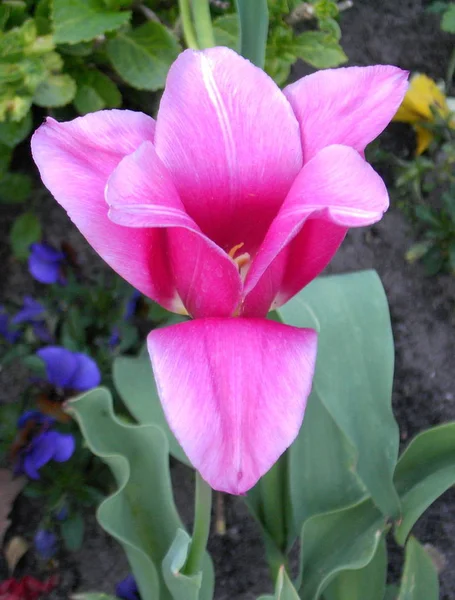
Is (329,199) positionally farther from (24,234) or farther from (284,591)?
(24,234)

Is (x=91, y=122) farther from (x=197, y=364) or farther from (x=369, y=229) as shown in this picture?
(x=369, y=229)

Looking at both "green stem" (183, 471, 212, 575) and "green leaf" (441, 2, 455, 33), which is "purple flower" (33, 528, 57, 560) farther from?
"green leaf" (441, 2, 455, 33)

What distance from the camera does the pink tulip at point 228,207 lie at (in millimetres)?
360

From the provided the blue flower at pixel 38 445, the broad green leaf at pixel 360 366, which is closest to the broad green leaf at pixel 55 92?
the blue flower at pixel 38 445

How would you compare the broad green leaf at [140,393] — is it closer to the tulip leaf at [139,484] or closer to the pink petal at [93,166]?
the tulip leaf at [139,484]

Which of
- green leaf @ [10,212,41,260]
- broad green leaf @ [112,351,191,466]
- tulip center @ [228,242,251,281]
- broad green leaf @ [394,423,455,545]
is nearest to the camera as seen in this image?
tulip center @ [228,242,251,281]

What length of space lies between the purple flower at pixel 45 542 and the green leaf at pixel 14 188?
0.64m

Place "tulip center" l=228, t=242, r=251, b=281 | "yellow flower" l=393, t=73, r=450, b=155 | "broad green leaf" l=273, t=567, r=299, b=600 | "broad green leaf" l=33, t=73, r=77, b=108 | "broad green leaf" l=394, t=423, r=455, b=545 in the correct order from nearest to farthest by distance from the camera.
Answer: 1. "tulip center" l=228, t=242, r=251, b=281
2. "broad green leaf" l=273, t=567, r=299, b=600
3. "broad green leaf" l=394, t=423, r=455, b=545
4. "broad green leaf" l=33, t=73, r=77, b=108
5. "yellow flower" l=393, t=73, r=450, b=155

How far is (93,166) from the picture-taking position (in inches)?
16.2

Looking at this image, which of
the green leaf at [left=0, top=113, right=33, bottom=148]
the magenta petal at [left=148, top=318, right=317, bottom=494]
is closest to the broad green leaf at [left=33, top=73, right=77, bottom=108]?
the green leaf at [left=0, top=113, right=33, bottom=148]

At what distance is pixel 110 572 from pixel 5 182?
2.50 ft

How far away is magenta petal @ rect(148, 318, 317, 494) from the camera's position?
0.36 metres

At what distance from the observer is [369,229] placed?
154 centimetres

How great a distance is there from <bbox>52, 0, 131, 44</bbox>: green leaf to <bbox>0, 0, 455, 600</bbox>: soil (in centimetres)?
53
